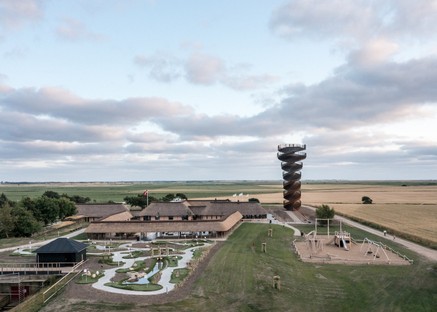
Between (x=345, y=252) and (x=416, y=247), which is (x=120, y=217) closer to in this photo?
(x=345, y=252)

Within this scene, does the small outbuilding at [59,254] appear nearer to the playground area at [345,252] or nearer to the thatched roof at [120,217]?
the thatched roof at [120,217]

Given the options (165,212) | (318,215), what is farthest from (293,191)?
(165,212)

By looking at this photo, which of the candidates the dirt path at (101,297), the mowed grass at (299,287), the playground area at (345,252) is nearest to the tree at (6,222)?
the dirt path at (101,297)

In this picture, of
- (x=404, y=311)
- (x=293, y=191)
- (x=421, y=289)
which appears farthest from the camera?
(x=293, y=191)

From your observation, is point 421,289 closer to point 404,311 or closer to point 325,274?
point 404,311

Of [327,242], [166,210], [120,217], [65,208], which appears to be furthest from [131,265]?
[65,208]

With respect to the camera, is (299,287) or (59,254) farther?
(59,254)

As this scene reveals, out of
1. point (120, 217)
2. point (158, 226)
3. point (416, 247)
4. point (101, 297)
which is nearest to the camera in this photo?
point (101, 297)
